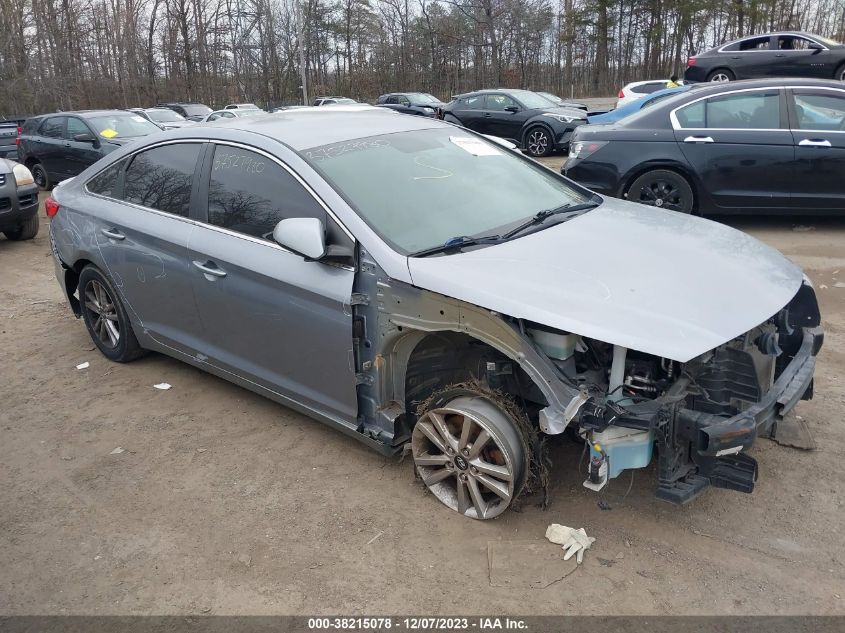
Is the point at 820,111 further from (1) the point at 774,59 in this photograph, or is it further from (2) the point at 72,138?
(2) the point at 72,138

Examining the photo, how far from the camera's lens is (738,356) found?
291cm

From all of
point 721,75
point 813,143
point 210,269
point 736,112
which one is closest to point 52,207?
point 210,269

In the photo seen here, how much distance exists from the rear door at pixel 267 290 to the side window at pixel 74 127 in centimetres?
1096

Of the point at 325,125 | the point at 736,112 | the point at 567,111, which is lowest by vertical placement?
the point at 567,111

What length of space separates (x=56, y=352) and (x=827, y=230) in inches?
305

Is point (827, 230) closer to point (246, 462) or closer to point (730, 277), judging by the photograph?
point (730, 277)

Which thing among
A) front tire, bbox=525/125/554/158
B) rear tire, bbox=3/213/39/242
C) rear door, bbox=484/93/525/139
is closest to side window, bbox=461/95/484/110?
rear door, bbox=484/93/525/139

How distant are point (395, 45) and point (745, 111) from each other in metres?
36.5

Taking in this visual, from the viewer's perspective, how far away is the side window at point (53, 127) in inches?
544

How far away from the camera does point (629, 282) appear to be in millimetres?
2930

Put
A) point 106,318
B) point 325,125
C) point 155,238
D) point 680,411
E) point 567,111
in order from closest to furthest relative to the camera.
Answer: point 680,411, point 325,125, point 155,238, point 106,318, point 567,111

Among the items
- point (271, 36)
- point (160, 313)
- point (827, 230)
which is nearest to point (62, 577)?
point (160, 313)

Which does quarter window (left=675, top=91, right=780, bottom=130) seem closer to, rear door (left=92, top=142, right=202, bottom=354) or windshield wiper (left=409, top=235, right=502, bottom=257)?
windshield wiper (left=409, top=235, right=502, bottom=257)

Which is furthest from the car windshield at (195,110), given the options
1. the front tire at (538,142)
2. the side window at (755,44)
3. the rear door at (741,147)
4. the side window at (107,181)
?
the side window at (107,181)
